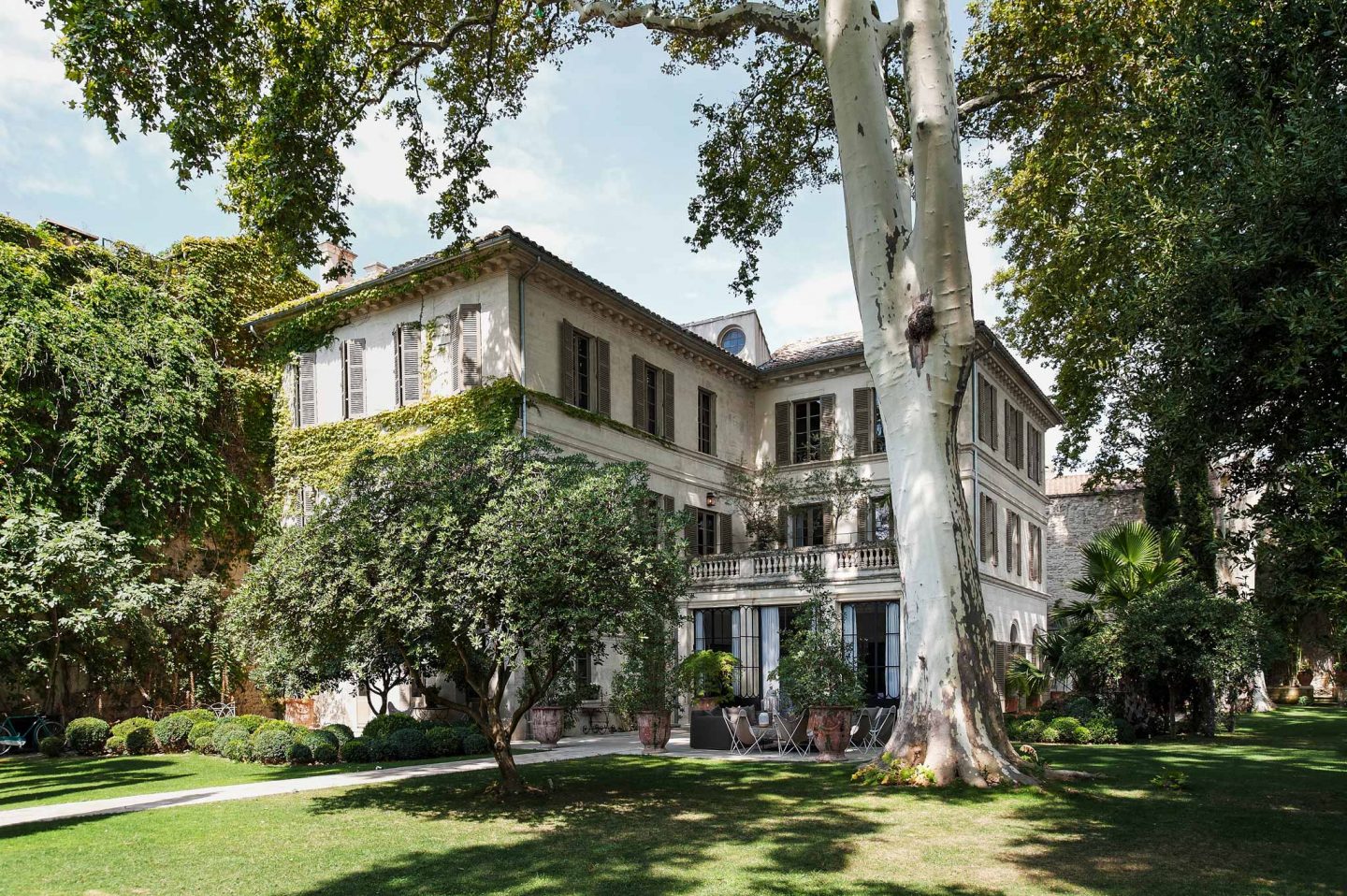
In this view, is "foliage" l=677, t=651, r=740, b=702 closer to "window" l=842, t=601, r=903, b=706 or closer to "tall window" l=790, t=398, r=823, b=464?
"window" l=842, t=601, r=903, b=706

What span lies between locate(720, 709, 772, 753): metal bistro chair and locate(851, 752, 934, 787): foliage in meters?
4.66

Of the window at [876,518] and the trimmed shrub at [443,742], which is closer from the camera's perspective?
the trimmed shrub at [443,742]

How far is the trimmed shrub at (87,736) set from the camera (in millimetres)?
17828

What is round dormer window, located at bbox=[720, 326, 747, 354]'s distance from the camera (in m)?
29.6

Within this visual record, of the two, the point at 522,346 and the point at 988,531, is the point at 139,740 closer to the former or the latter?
the point at 522,346

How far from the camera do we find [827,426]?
89.1 ft

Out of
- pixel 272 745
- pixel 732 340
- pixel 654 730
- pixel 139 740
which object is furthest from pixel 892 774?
pixel 732 340

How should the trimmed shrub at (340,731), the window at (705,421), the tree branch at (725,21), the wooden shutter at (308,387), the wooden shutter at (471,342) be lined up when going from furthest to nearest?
the window at (705,421), the wooden shutter at (308,387), the wooden shutter at (471,342), the trimmed shrub at (340,731), the tree branch at (725,21)

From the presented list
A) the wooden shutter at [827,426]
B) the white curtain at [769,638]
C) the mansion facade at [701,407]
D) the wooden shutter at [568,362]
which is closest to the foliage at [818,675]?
the mansion facade at [701,407]

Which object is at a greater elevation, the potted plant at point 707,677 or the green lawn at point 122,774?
the potted plant at point 707,677

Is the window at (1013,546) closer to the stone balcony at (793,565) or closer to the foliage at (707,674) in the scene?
the stone balcony at (793,565)

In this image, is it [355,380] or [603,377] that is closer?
[603,377]

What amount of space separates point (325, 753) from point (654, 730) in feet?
18.2

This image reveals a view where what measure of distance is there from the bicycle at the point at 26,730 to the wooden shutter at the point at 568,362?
40.8ft
